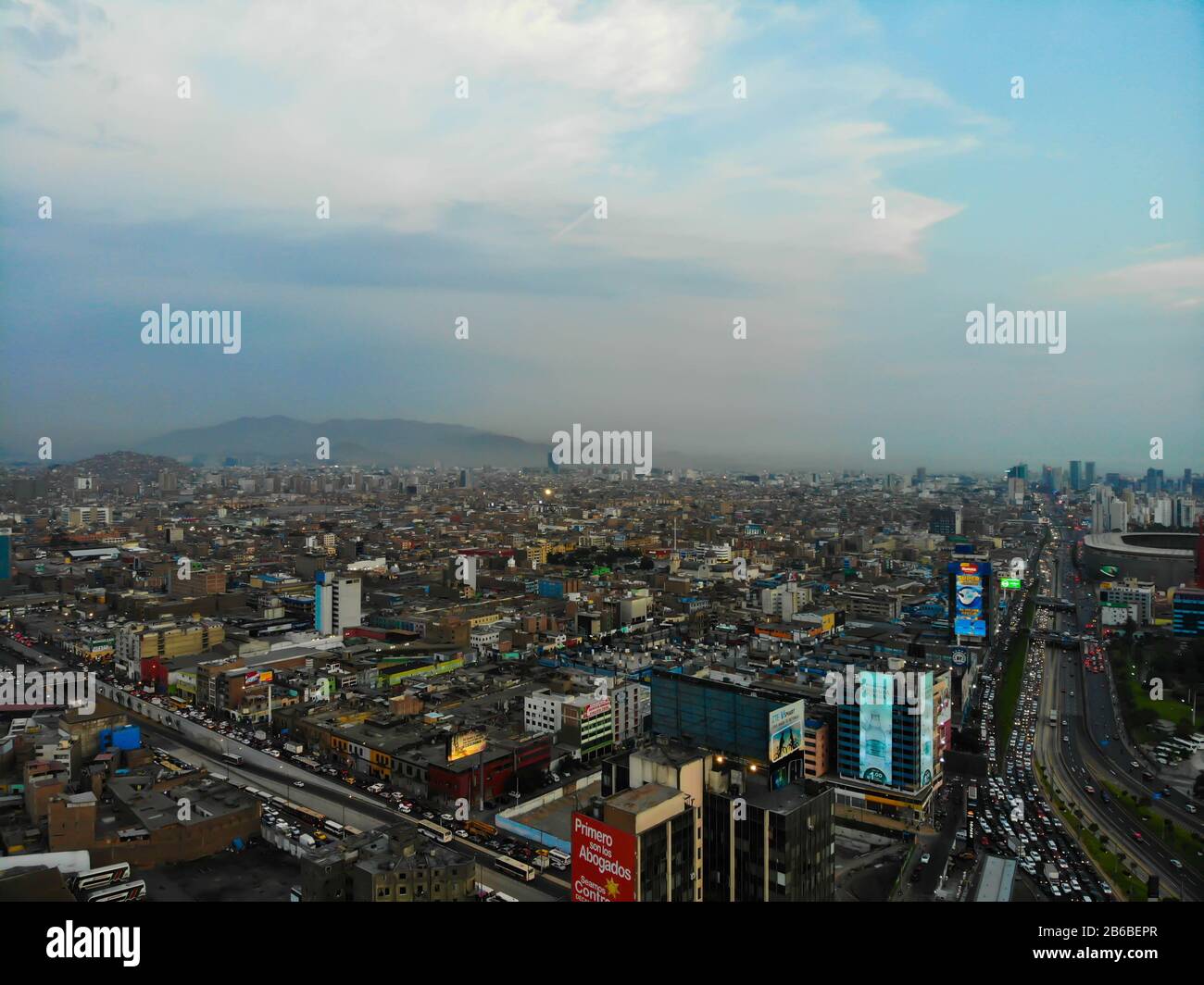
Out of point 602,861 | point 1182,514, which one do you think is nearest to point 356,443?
point 1182,514

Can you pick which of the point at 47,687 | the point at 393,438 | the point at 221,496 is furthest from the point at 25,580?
the point at 393,438

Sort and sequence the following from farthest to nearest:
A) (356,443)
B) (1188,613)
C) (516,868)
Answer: (356,443) → (1188,613) → (516,868)

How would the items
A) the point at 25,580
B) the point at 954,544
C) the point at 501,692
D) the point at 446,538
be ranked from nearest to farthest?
the point at 501,692, the point at 25,580, the point at 954,544, the point at 446,538

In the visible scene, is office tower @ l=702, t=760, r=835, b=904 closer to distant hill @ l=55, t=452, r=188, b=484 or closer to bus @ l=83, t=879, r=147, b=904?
bus @ l=83, t=879, r=147, b=904

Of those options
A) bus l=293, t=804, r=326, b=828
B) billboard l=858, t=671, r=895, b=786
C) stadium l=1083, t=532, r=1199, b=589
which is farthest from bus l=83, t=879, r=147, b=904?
stadium l=1083, t=532, r=1199, b=589

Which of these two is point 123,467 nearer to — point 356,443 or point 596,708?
point 356,443
